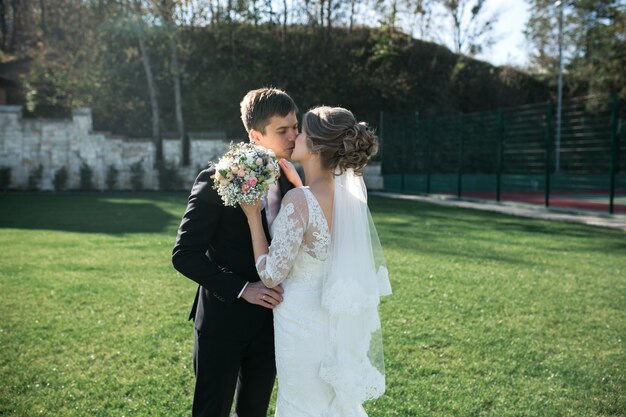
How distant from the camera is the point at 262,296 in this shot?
2.71 metres

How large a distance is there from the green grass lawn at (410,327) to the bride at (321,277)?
122 cm

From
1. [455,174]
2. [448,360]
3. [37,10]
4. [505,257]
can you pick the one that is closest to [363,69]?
[455,174]

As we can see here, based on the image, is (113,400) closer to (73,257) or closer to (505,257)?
(73,257)

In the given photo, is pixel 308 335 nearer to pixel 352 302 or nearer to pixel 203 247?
pixel 352 302

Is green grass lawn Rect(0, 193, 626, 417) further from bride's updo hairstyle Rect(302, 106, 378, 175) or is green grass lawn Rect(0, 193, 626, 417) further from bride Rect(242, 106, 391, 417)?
bride's updo hairstyle Rect(302, 106, 378, 175)

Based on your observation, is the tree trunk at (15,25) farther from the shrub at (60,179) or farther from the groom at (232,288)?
the groom at (232,288)

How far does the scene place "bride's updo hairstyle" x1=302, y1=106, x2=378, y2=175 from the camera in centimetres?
270

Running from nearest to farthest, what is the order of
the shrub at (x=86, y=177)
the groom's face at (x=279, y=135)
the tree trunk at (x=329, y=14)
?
1. the groom's face at (x=279, y=135)
2. the shrub at (x=86, y=177)
3. the tree trunk at (x=329, y=14)

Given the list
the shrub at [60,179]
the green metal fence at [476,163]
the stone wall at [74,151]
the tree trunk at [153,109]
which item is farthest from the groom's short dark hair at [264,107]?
the tree trunk at [153,109]

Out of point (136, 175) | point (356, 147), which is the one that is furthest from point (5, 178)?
point (356, 147)

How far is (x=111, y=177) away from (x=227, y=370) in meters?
20.8

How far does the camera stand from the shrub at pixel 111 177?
22.2m

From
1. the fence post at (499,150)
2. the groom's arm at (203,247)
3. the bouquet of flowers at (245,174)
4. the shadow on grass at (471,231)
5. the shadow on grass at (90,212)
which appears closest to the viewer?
the bouquet of flowers at (245,174)

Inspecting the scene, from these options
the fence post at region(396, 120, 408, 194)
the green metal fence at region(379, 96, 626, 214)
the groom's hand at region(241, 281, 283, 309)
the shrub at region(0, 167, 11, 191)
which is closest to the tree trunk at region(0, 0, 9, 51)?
the shrub at region(0, 167, 11, 191)
